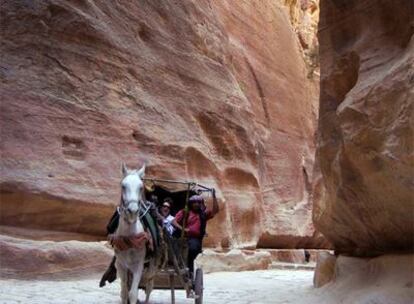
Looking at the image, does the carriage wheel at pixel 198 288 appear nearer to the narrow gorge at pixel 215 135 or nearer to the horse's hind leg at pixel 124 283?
the horse's hind leg at pixel 124 283

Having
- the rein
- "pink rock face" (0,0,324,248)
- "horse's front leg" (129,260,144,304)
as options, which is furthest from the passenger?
"pink rock face" (0,0,324,248)

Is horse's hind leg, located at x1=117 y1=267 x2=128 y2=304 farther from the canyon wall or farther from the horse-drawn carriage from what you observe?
the canyon wall

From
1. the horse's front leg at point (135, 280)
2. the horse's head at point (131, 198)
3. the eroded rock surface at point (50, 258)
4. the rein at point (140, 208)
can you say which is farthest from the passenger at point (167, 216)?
the eroded rock surface at point (50, 258)

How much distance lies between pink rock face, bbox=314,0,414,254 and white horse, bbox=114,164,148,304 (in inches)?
102

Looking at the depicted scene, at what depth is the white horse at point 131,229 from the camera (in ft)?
18.8

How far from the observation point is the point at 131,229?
606cm

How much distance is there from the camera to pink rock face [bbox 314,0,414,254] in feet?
19.0

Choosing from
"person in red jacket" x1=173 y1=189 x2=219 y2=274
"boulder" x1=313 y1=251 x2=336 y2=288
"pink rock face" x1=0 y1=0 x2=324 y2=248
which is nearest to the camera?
"person in red jacket" x1=173 y1=189 x2=219 y2=274

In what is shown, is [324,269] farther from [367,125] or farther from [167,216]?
[367,125]

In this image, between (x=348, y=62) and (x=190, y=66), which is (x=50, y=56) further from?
(x=348, y=62)

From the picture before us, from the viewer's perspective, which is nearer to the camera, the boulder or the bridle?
the bridle

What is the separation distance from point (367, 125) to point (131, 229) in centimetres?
288

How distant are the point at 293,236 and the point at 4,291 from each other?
1423cm

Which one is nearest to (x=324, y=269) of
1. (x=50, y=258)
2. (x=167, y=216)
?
(x=167, y=216)
